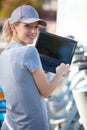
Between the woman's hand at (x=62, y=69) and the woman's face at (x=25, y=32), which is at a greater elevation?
the woman's face at (x=25, y=32)

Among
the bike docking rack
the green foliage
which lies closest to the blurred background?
the bike docking rack

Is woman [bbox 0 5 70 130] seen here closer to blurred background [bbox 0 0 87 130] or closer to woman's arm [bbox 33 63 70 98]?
woman's arm [bbox 33 63 70 98]

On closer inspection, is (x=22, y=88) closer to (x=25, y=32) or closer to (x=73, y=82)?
(x=25, y=32)

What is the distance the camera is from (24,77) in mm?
1713

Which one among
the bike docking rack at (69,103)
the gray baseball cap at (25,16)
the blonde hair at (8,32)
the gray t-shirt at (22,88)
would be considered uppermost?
the gray baseball cap at (25,16)

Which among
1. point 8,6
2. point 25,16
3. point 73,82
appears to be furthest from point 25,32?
point 8,6

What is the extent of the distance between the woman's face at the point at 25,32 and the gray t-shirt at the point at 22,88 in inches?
1.5

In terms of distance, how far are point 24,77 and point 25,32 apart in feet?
0.72

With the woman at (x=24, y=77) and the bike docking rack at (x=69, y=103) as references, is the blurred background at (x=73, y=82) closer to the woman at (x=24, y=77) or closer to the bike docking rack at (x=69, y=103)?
the bike docking rack at (x=69, y=103)

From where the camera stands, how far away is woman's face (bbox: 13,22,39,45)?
1770 mm

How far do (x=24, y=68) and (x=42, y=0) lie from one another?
431 cm

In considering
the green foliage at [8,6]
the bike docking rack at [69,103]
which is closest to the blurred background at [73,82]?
the bike docking rack at [69,103]

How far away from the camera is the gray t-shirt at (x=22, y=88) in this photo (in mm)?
1689

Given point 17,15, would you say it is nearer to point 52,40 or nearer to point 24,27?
point 24,27
